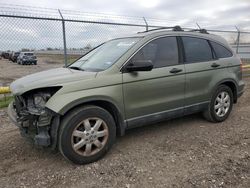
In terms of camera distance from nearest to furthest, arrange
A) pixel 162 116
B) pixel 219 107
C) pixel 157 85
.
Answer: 1. pixel 157 85
2. pixel 162 116
3. pixel 219 107

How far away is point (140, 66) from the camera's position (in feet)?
12.3

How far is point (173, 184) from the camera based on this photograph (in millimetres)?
3055

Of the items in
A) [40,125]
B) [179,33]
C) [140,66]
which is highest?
[179,33]

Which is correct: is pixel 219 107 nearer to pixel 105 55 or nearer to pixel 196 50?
pixel 196 50

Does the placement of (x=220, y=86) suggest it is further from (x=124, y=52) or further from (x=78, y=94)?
(x=78, y=94)

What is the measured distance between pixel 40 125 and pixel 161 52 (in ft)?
7.50

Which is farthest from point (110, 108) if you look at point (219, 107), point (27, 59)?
point (27, 59)

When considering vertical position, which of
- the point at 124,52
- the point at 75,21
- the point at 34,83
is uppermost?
the point at 75,21

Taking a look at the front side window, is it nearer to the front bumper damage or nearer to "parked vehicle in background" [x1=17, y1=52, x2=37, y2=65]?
the front bumper damage

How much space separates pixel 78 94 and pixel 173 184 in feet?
5.43

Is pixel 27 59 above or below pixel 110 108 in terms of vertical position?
above

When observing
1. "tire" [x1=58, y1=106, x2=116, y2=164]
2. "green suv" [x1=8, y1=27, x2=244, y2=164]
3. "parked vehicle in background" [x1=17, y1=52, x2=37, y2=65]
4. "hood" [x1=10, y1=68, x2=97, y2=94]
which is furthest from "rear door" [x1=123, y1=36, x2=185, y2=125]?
"parked vehicle in background" [x1=17, y1=52, x2=37, y2=65]

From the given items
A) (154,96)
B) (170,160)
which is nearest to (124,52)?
(154,96)

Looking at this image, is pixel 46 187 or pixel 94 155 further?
pixel 94 155
